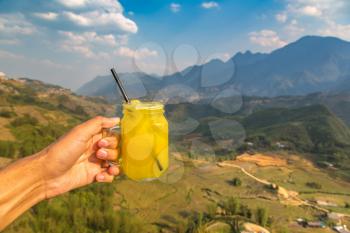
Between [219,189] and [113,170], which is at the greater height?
[113,170]

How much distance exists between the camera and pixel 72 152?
3.91 meters

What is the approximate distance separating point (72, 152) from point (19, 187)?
2.09 ft

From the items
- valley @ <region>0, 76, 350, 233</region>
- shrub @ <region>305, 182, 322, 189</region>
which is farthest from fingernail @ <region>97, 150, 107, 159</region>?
shrub @ <region>305, 182, 322, 189</region>

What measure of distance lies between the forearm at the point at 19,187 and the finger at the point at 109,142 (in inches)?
26.5

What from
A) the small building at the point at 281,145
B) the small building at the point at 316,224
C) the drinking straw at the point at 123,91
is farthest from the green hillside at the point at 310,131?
the drinking straw at the point at 123,91

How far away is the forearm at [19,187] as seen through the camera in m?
3.47

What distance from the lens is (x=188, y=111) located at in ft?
495

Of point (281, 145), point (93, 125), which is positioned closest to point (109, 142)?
point (93, 125)

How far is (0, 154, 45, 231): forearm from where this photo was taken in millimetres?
3471

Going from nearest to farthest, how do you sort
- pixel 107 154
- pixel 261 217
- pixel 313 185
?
pixel 107 154, pixel 261 217, pixel 313 185

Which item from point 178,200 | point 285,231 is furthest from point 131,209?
point 285,231

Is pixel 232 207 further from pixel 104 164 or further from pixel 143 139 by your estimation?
pixel 143 139

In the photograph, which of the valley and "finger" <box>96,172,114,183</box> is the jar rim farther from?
the valley

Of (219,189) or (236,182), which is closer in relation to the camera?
(219,189)
